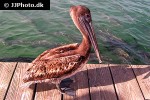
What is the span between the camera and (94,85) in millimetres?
5945

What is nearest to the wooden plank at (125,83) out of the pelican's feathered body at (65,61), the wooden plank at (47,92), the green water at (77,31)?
the pelican's feathered body at (65,61)

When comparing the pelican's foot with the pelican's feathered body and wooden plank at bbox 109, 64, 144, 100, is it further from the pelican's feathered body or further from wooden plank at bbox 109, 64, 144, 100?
wooden plank at bbox 109, 64, 144, 100

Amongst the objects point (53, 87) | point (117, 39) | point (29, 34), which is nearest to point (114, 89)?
point (53, 87)

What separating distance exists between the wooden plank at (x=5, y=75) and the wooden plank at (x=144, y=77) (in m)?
2.87

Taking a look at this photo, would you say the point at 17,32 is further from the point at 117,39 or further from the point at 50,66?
the point at 50,66

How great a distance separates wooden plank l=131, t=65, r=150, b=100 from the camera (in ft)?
19.2

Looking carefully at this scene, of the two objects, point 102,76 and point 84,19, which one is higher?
point 84,19

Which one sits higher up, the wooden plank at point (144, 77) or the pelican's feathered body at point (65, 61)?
the pelican's feathered body at point (65, 61)

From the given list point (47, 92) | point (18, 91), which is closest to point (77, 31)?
point (47, 92)

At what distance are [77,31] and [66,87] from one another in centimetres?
495

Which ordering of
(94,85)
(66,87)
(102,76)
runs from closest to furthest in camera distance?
(66,87) → (94,85) → (102,76)

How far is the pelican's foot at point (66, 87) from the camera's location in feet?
18.3

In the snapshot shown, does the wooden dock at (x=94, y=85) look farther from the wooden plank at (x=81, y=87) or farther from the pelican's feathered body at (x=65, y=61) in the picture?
the pelican's feathered body at (x=65, y=61)

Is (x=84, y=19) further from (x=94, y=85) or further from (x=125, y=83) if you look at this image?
(x=125, y=83)
